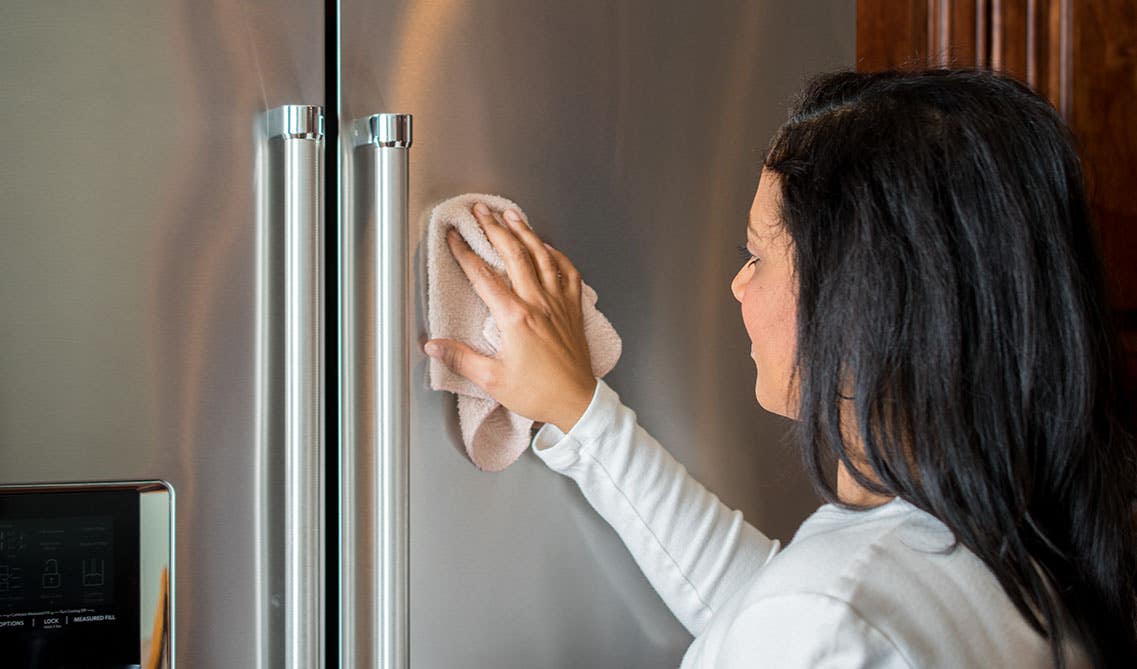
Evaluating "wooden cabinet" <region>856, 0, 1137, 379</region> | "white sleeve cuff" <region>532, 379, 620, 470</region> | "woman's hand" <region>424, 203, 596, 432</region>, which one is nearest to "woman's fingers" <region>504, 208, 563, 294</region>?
"woman's hand" <region>424, 203, 596, 432</region>

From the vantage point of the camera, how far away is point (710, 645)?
71cm

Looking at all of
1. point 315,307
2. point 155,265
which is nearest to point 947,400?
point 315,307

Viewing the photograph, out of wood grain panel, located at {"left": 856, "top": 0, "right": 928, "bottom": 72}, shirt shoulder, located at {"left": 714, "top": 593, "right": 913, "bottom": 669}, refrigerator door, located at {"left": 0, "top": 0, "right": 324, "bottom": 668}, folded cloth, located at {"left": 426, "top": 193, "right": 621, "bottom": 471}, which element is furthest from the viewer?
wood grain panel, located at {"left": 856, "top": 0, "right": 928, "bottom": 72}

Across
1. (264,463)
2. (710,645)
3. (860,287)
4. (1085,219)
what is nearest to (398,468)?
(264,463)

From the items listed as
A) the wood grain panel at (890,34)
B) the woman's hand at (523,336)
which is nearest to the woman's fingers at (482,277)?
the woman's hand at (523,336)

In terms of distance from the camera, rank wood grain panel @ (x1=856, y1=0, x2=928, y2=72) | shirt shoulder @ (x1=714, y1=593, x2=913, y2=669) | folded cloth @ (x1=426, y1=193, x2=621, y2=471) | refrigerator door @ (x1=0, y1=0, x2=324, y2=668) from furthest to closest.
Answer: wood grain panel @ (x1=856, y1=0, x2=928, y2=72)
folded cloth @ (x1=426, y1=193, x2=621, y2=471)
refrigerator door @ (x1=0, y1=0, x2=324, y2=668)
shirt shoulder @ (x1=714, y1=593, x2=913, y2=669)

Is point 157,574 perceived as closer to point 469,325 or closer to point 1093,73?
point 469,325

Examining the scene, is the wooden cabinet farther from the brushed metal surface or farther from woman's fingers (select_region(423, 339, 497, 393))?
woman's fingers (select_region(423, 339, 497, 393))

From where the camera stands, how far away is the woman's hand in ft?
2.85

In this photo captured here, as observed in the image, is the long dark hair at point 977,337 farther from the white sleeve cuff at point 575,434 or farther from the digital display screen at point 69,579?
the digital display screen at point 69,579

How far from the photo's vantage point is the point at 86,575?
2.44ft

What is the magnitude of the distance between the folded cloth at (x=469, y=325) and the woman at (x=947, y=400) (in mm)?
242

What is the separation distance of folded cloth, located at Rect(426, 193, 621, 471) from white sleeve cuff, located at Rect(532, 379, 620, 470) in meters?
0.02

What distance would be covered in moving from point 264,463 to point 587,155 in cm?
38
